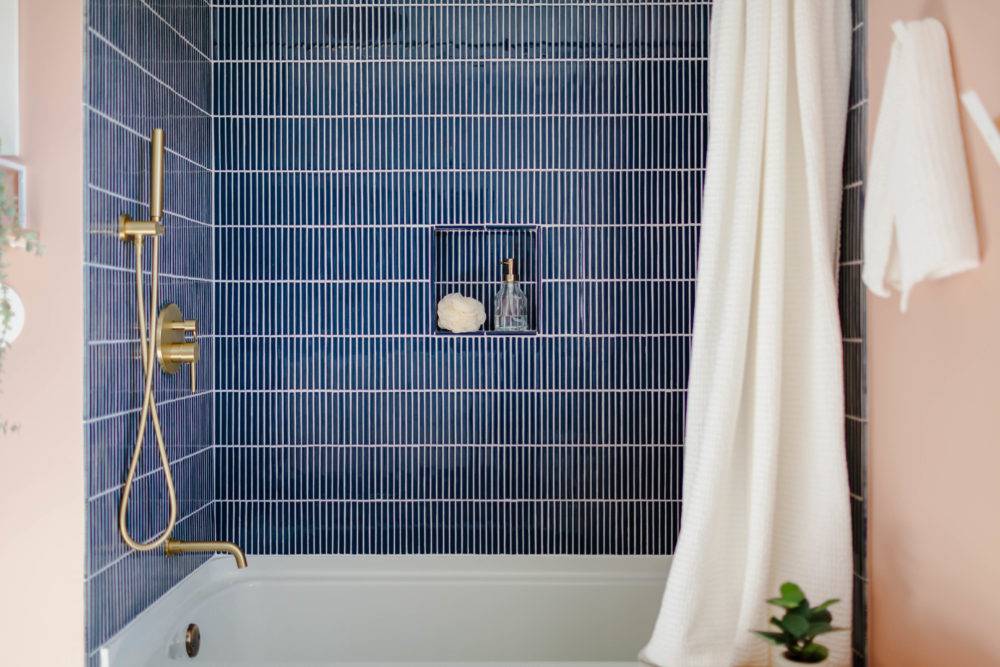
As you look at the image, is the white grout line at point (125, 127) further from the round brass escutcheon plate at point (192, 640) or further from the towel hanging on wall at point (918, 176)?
the towel hanging on wall at point (918, 176)

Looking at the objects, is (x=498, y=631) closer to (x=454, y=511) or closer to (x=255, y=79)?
(x=454, y=511)

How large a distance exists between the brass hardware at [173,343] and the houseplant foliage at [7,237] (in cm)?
45

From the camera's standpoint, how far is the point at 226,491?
2508 millimetres

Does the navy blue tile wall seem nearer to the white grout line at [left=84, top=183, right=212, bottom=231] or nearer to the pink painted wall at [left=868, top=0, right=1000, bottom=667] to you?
the white grout line at [left=84, top=183, right=212, bottom=231]

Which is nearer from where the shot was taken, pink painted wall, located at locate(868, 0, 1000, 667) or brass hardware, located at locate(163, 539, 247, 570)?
pink painted wall, located at locate(868, 0, 1000, 667)

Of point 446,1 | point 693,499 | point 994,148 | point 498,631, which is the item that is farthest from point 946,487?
point 446,1

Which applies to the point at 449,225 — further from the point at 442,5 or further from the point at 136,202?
the point at 136,202

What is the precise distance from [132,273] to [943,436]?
5.65ft

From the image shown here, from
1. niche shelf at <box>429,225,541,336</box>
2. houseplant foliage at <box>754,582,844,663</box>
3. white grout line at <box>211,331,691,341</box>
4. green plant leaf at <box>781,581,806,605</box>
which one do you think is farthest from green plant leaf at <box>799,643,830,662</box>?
niche shelf at <box>429,225,541,336</box>

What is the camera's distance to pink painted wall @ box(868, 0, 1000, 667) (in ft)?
4.51

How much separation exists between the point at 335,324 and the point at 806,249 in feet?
4.38

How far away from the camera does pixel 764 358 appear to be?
1.73m

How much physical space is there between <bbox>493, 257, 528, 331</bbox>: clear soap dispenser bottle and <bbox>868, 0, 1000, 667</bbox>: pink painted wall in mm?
959

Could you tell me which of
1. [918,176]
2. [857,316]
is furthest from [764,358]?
[918,176]
